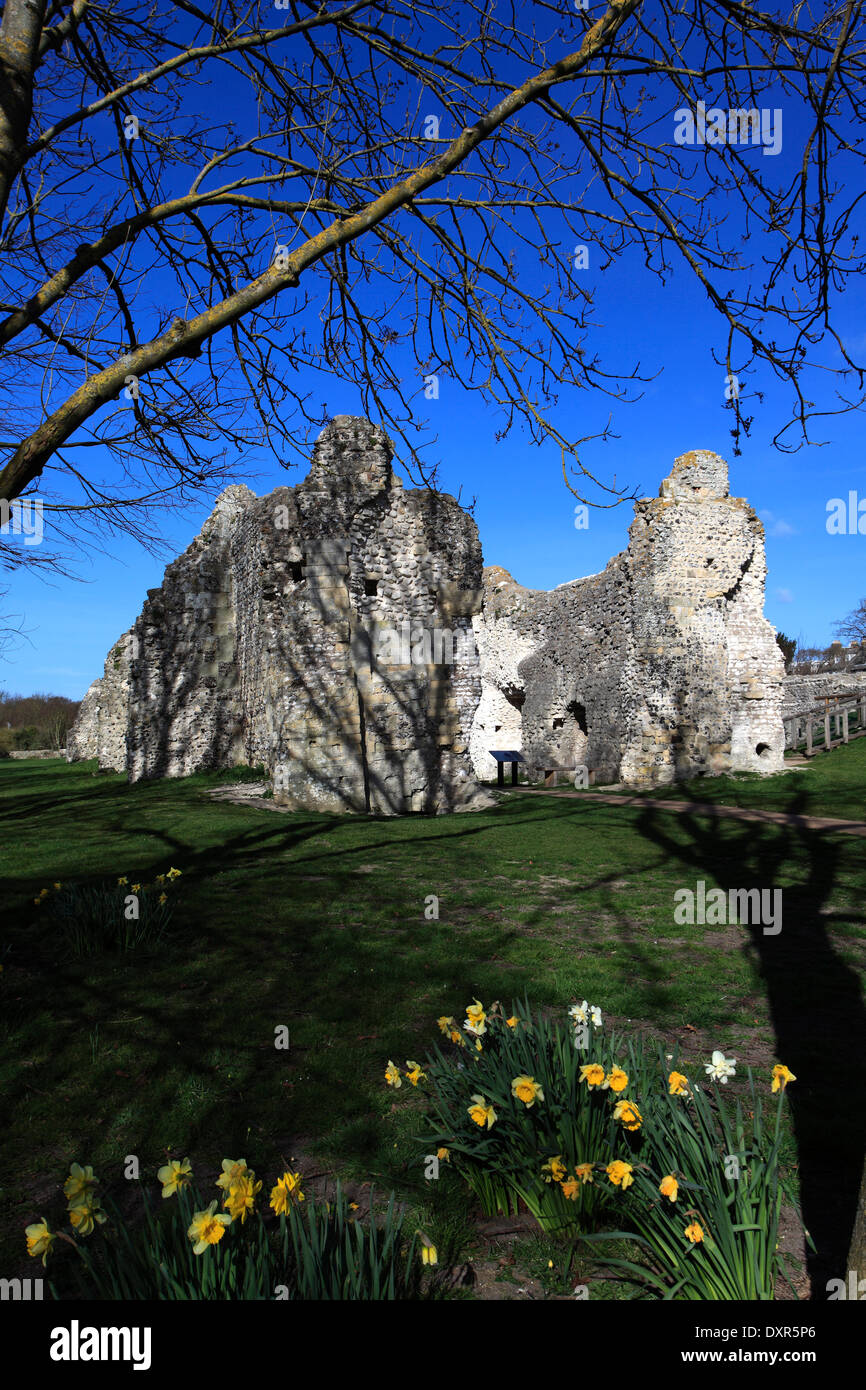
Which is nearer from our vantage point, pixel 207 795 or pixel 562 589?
pixel 207 795

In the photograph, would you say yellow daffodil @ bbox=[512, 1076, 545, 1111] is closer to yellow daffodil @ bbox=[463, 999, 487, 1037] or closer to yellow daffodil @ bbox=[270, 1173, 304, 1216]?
yellow daffodil @ bbox=[463, 999, 487, 1037]

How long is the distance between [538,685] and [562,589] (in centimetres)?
331

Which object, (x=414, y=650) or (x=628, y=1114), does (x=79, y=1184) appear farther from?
(x=414, y=650)

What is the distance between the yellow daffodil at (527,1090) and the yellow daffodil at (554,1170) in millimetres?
184

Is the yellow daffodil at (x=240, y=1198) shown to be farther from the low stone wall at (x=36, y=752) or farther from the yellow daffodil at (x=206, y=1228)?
the low stone wall at (x=36, y=752)

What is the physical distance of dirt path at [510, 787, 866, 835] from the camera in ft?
36.6

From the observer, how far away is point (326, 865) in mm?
8688

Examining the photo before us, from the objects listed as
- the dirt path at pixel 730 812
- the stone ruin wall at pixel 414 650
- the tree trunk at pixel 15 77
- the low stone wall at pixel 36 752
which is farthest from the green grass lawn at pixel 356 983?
the low stone wall at pixel 36 752

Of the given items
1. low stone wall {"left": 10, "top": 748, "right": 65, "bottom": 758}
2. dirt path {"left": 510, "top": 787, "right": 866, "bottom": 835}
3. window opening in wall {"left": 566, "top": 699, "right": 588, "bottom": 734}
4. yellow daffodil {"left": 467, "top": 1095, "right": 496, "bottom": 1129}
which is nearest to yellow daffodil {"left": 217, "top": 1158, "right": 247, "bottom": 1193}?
yellow daffodil {"left": 467, "top": 1095, "right": 496, "bottom": 1129}

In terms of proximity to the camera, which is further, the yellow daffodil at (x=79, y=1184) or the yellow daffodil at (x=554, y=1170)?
the yellow daffodil at (x=554, y=1170)

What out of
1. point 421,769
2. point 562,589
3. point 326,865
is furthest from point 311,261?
point 562,589

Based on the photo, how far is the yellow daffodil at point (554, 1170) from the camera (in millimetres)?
2439

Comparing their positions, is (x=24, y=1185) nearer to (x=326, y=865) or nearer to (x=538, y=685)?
(x=326, y=865)

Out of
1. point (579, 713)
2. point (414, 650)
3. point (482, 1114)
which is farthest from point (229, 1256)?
point (579, 713)
